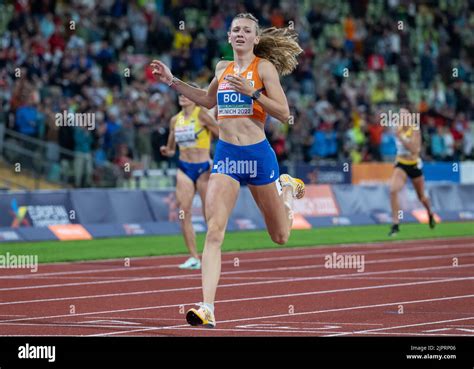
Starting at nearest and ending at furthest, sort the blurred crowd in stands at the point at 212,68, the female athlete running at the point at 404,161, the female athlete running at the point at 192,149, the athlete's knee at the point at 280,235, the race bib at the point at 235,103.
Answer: the race bib at the point at 235,103 < the athlete's knee at the point at 280,235 < the female athlete running at the point at 192,149 < the female athlete running at the point at 404,161 < the blurred crowd in stands at the point at 212,68

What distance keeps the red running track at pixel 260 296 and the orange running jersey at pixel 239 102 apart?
1.91m

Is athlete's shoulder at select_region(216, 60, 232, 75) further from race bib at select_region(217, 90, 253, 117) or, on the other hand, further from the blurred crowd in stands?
the blurred crowd in stands

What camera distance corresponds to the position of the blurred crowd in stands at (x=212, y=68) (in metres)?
26.3

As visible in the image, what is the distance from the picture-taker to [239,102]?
10484mm

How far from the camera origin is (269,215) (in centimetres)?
1093

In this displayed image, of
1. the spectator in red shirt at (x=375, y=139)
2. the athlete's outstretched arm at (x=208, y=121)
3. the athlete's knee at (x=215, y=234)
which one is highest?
the spectator in red shirt at (x=375, y=139)

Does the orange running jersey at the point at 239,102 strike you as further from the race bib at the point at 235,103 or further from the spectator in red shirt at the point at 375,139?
the spectator in red shirt at the point at 375,139

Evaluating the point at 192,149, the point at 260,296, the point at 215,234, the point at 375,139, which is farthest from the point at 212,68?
the point at 215,234

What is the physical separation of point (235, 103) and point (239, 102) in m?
0.04

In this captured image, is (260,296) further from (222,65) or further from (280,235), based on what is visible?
(222,65)

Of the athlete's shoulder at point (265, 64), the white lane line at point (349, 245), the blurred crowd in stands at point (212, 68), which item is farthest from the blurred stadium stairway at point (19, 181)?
the athlete's shoulder at point (265, 64)
